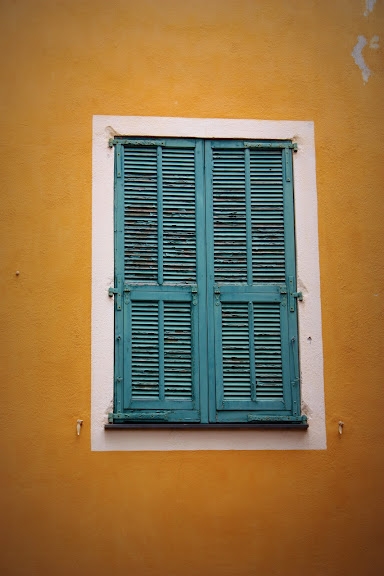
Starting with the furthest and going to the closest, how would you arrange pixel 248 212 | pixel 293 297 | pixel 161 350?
pixel 248 212 → pixel 293 297 → pixel 161 350

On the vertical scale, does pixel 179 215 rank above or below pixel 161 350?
above

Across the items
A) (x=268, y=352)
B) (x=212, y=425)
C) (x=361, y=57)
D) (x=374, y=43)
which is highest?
(x=374, y=43)

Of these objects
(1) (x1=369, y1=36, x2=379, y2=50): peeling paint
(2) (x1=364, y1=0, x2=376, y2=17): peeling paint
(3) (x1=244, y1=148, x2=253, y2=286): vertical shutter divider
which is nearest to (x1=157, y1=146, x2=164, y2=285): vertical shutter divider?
(3) (x1=244, y1=148, x2=253, y2=286): vertical shutter divider

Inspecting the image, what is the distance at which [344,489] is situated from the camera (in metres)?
5.27

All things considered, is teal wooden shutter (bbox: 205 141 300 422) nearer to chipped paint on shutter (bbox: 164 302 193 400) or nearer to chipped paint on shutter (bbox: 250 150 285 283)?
chipped paint on shutter (bbox: 250 150 285 283)

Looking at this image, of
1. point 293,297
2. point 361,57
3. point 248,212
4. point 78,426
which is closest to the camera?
point 78,426

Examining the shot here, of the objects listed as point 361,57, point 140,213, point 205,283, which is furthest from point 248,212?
point 361,57

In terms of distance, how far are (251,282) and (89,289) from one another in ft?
3.42

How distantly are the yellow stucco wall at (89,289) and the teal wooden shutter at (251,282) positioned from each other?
0.24m

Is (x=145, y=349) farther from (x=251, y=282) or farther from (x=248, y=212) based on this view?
(x=248, y=212)

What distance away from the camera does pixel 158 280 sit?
5.42 m

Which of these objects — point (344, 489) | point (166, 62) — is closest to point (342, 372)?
point (344, 489)

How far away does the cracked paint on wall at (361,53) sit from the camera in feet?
18.9

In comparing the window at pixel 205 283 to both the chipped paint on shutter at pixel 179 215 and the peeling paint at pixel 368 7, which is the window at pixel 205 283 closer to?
the chipped paint on shutter at pixel 179 215
